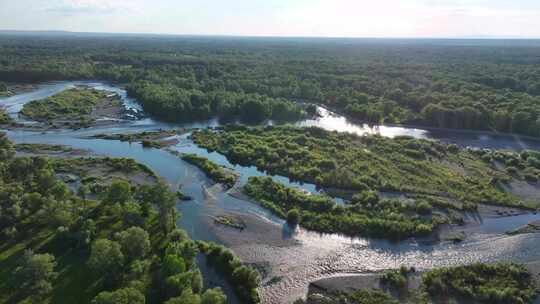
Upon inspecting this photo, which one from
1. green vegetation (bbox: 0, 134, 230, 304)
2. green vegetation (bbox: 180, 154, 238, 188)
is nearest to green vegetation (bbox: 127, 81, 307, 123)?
green vegetation (bbox: 180, 154, 238, 188)

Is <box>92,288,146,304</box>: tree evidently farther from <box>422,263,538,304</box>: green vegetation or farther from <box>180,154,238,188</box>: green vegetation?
<box>180,154,238,188</box>: green vegetation

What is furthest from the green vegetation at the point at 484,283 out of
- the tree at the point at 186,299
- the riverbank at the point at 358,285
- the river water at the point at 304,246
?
the tree at the point at 186,299

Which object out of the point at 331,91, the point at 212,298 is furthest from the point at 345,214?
the point at 331,91

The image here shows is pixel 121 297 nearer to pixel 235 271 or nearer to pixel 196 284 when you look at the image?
pixel 196 284

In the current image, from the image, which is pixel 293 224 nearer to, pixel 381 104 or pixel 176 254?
pixel 176 254

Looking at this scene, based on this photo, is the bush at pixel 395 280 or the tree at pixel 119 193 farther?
the tree at pixel 119 193

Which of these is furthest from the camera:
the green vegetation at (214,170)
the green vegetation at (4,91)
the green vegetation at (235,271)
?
the green vegetation at (4,91)

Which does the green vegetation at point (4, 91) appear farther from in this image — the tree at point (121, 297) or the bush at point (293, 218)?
the tree at point (121, 297)
